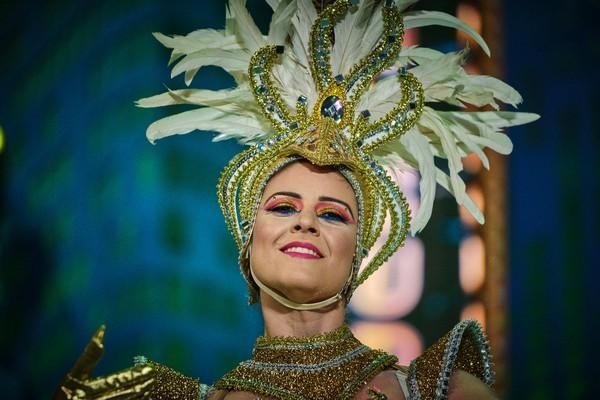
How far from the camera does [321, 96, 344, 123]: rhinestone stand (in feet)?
8.61

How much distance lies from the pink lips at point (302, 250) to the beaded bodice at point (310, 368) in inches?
9.4

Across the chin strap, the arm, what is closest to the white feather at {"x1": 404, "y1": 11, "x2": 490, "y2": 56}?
the chin strap

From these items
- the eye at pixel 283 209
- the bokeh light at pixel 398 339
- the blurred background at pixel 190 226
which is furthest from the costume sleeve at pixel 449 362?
the bokeh light at pixel 398 339

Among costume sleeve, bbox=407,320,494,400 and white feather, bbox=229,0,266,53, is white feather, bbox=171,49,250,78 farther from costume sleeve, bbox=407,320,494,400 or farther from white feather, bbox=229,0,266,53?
costume sleeve, bbox=407,320,494,400

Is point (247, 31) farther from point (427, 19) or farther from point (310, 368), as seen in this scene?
point (310, 368)

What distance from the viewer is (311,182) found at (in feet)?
8.39

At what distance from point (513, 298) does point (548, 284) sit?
0.19 metres

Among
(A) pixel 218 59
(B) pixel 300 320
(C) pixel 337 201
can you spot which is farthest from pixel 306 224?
(A) pixel 218 59

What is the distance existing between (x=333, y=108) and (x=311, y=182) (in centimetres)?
24

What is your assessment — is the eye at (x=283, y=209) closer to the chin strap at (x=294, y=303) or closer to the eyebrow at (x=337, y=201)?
the eyebrow at (x=337, y=201)

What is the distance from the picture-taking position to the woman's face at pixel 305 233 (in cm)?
244

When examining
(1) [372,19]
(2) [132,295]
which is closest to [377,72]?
(1) [372,19]

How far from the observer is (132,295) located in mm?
3533

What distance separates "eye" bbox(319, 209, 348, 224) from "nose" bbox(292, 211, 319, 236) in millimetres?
45
